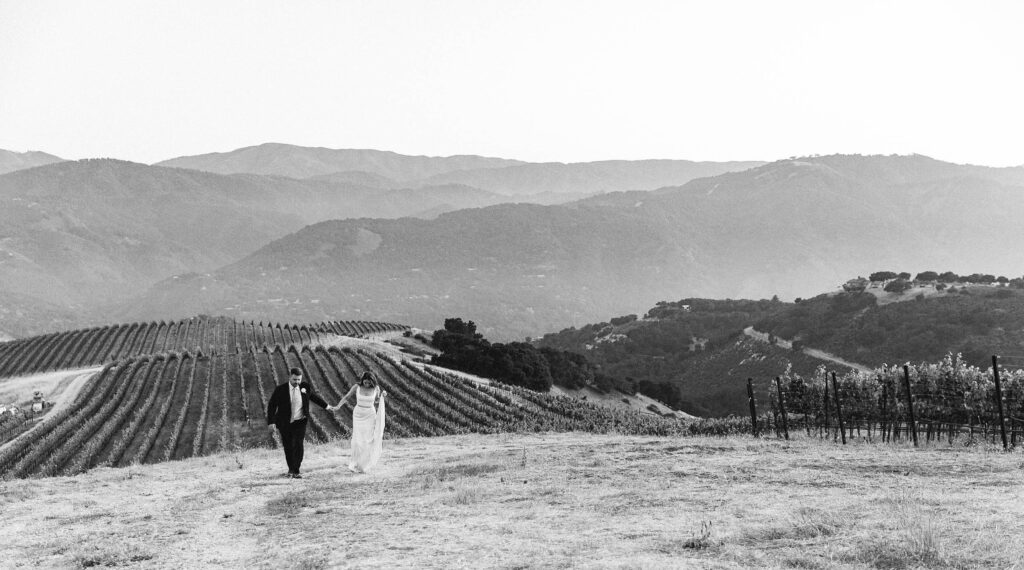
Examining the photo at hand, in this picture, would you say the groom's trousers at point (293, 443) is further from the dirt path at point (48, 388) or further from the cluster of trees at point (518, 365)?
the cluster of trees at point (518, 365)

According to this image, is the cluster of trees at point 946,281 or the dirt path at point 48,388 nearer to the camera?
the dirt path at point 48,388

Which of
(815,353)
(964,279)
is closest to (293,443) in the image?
(815,353)

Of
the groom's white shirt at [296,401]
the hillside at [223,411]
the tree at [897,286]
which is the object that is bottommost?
the hillside at [223,411]

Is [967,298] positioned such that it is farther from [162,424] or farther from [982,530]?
[982,530]

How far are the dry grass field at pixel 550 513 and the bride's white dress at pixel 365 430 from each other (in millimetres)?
581

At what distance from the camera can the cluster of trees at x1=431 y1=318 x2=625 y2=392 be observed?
68.9 meters

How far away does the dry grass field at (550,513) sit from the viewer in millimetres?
9594

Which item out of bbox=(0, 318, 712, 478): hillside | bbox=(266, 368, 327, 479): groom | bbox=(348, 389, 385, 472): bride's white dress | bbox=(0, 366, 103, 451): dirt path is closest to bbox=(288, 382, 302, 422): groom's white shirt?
bbox=(266, 368, 327, 479): groom

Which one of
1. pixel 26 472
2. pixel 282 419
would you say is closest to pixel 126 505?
pixel 282 419

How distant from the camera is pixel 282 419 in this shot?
57.0ft

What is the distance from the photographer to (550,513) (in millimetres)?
12430

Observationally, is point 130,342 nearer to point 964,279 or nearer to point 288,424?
point 288,424

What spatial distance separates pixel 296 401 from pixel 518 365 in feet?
175

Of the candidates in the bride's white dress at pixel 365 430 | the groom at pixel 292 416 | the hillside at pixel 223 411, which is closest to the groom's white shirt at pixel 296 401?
the groom at pixel 292 416
